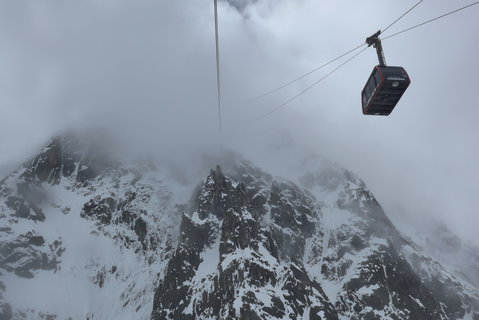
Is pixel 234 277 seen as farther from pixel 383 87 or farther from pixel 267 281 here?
pixel 383 87

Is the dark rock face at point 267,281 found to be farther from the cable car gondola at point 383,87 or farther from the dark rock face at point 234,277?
A: the cable car gondola at point 383,87

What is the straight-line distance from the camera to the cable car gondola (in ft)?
110

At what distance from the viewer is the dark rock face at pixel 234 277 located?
5758 inches

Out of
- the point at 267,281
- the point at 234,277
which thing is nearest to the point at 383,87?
the point at 234,277

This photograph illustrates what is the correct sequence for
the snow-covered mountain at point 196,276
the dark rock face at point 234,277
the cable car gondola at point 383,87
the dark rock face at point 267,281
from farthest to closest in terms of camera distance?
1. the snow-covered mountain at point 196,276
2. the dark rock face at point 267,281
3. the dark rock face at point 234,277
4. the cable car gondola at point 383,87

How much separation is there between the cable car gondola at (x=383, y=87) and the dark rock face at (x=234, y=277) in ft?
370

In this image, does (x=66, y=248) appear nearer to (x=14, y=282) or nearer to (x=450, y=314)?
(x=14, y=282)

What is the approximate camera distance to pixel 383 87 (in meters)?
33.7

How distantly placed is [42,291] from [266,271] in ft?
267

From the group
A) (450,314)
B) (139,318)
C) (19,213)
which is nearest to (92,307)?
(139,318)

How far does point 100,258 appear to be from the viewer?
18675cm

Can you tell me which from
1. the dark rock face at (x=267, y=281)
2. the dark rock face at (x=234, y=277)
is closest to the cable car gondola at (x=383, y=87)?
the dark rock face at (x=234, y=277)

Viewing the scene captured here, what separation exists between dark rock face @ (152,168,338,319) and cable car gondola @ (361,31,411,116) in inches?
4436

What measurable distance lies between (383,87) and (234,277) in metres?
128
